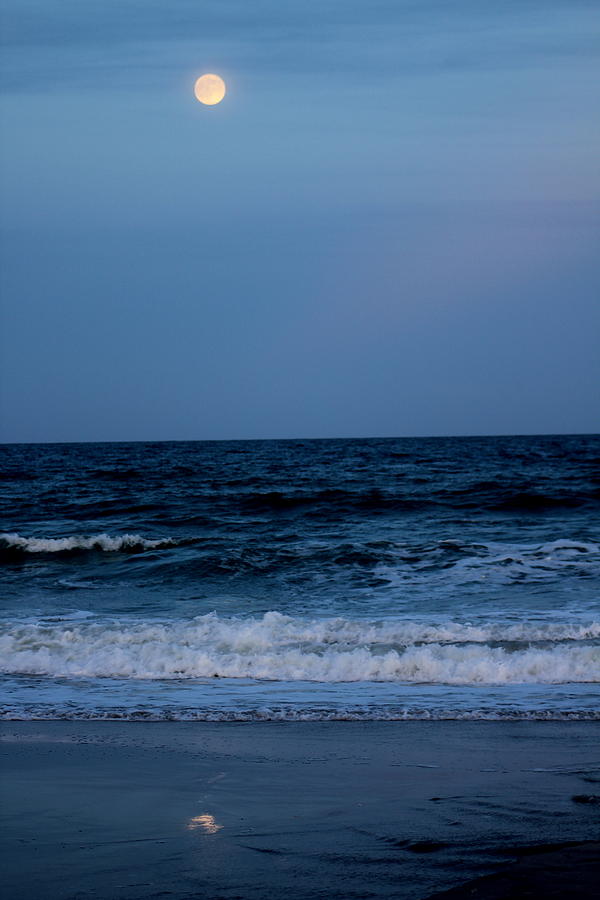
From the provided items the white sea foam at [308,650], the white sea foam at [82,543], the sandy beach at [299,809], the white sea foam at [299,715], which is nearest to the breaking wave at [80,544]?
the white sea foam at [82,543]

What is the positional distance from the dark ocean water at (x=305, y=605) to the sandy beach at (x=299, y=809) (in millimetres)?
752

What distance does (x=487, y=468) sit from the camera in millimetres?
41156

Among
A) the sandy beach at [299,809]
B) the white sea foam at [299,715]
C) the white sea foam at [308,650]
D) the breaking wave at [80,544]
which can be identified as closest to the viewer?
the sandy beach at [299,809]

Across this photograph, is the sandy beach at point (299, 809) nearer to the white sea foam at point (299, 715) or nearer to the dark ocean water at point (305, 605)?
the white sea foam at point (299, 715)

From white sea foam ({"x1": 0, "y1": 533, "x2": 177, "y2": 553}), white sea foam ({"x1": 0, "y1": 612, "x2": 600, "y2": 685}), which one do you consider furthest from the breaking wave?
white sea foam ({"x1": 0, "y1": 612, "x2": 600, "y2": 685})

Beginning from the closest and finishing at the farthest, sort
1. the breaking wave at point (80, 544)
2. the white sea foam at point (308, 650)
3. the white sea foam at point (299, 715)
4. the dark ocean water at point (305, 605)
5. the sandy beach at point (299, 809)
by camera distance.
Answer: the sandy beach at point (299, 809), the white sea foam at point (299, 715), the dark ocean water at point (305, 605), the white sea foam at point (308, 650), the breaking wave at point (80, 544)

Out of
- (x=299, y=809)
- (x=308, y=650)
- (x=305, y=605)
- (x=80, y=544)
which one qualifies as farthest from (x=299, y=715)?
(x=80, y=544)

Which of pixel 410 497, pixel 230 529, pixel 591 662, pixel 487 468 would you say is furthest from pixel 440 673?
pixel 487 468

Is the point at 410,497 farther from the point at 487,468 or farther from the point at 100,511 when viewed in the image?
the point at 487,468

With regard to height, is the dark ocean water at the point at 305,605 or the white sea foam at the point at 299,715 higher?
the dark ocean water at the point at 305,605

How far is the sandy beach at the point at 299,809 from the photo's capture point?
3.53 meters

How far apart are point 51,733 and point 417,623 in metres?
5.51

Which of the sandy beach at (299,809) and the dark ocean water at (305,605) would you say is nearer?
the sandy beach at (299,809)

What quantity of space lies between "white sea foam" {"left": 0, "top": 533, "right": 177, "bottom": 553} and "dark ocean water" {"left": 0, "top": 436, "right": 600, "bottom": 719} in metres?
0.06
